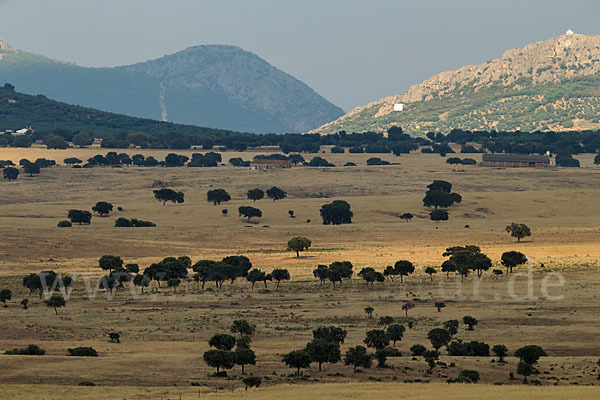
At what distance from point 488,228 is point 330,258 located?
3899 cm

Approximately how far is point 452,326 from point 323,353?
16131 millimetres

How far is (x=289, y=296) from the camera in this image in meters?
86.1

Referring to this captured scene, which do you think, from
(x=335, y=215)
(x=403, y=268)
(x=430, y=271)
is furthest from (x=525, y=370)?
(x=335, y=215)

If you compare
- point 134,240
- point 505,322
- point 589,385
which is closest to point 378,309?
point 505,322

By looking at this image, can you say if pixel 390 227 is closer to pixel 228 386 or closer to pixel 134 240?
pixel 134 240

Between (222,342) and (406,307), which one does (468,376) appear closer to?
(222,342)

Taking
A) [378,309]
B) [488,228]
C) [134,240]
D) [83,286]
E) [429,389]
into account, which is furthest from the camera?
[488,228]

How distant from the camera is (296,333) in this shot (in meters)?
68.2

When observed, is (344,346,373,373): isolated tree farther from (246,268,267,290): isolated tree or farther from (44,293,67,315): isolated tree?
(246,268,267,290): isolated tree

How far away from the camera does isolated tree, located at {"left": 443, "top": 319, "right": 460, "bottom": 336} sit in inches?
2581

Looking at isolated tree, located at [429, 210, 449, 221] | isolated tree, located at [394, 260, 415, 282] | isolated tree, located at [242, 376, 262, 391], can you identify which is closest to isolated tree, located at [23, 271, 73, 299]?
isolated tree, located at [394, 260, 415, 282]

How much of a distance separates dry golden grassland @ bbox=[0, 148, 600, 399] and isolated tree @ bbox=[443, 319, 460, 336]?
861 millimetres

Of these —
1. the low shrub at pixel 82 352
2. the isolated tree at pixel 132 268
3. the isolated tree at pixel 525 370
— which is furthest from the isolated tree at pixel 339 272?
the isolated tree at pixel 525 370

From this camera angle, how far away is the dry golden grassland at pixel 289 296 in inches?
2009
